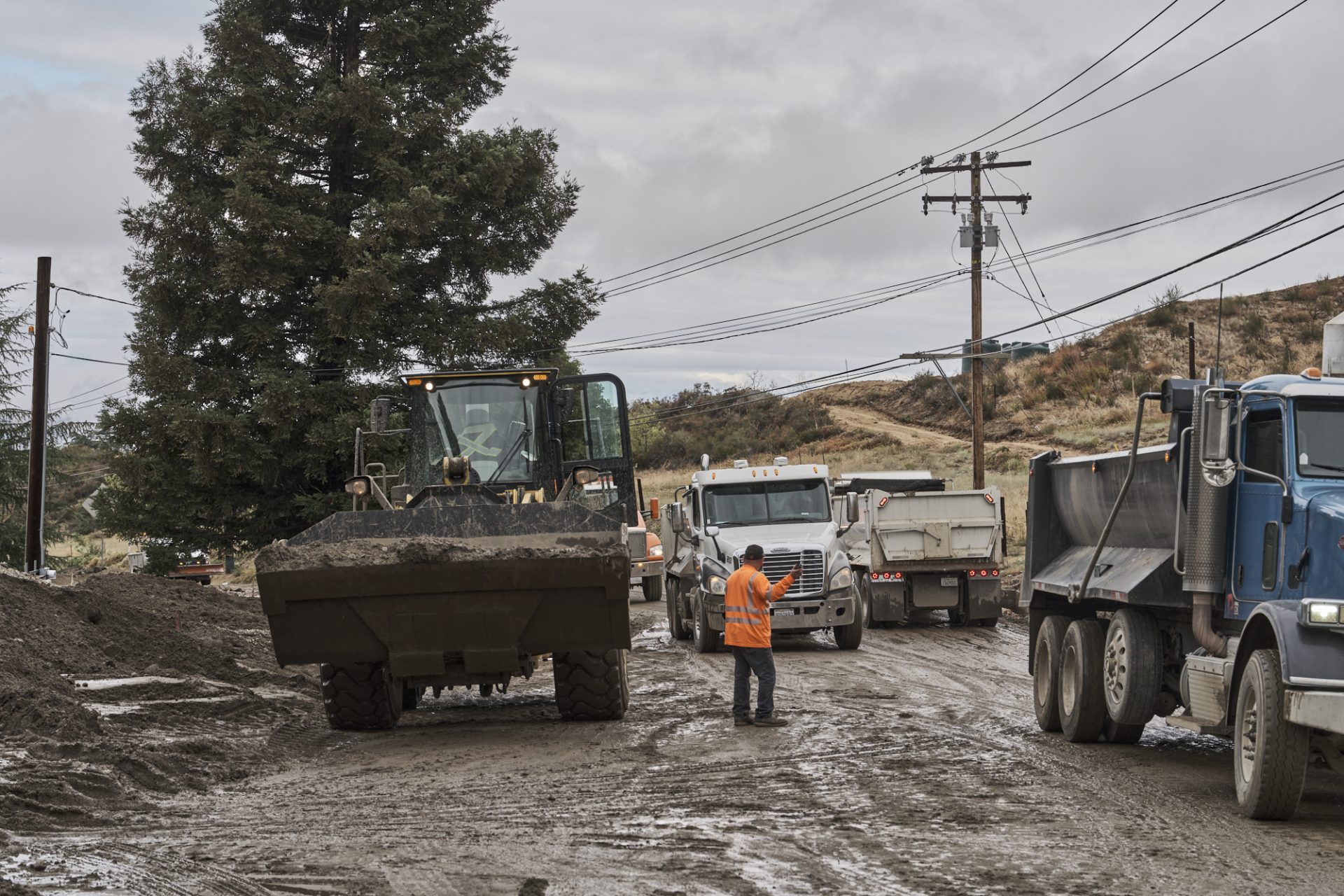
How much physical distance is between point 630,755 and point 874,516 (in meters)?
13.5

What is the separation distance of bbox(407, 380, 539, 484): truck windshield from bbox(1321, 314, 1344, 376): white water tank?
693 cm

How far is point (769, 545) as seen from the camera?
1930 centimetres

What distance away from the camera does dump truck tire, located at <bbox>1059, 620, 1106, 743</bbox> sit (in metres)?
10.8

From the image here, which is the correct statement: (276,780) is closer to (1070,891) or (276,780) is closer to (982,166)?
(1070,891)

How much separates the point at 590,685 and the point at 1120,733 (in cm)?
426

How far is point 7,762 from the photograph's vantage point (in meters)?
9.39

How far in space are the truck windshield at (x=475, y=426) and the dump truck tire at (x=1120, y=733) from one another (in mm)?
5699

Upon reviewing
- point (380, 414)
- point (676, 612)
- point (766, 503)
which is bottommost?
point (676, 612)

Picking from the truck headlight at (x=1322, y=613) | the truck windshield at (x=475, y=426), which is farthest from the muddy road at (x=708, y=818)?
the truck windshield at (x=475, y=426)

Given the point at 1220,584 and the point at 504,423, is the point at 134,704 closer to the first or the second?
the point at 504,423

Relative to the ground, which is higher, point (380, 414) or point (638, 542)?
point (380, 414)

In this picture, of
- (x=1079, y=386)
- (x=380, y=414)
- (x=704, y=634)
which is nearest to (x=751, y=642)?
(x=380, y=414)

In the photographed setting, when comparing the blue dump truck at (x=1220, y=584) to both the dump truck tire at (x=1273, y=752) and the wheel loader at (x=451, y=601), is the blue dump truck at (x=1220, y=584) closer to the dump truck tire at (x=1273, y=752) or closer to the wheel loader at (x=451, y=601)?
the dump truck tire at (x=1273, y=752)

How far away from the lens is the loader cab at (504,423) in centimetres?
1343
